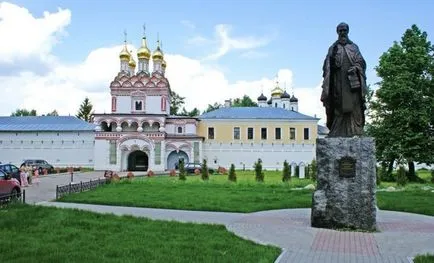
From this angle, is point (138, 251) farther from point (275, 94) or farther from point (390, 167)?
point (275, 94)

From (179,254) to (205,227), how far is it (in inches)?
110


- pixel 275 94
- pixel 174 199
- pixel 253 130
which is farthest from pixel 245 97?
pixel 174 199

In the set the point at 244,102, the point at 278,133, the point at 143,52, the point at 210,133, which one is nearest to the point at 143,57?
the point at 143,52

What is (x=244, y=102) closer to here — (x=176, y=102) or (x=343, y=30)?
(x=176, y=102)

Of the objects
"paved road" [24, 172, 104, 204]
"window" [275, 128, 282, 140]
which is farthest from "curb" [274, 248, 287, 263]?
"window" [275, 128, 282, 140]

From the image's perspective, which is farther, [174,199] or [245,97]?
[245,97]

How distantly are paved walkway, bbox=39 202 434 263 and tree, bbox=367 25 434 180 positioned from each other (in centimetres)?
2030

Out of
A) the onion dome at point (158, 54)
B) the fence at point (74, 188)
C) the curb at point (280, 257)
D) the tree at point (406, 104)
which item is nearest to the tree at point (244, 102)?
the onion dome at point (158, 54)

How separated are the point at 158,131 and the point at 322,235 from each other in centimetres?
4152

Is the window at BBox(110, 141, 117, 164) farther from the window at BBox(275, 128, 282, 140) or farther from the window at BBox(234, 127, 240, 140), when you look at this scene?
the window at BBox(275, 128, 282, 140)

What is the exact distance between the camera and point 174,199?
16.6 meters

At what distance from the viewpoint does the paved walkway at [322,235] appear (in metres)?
7.59

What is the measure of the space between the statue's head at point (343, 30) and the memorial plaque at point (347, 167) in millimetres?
2827

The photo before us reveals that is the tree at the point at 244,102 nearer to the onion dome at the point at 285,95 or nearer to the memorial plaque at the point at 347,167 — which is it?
the onion dome at the point at 285,95
